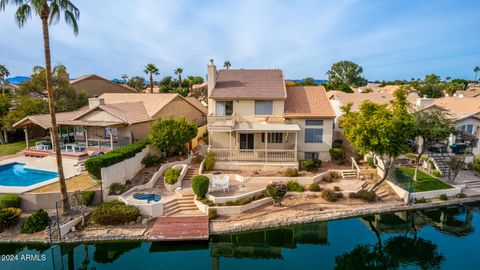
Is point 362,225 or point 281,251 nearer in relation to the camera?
point 281,251

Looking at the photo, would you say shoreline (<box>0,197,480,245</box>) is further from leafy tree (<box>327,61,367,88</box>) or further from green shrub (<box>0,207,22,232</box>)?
leafy tree (<box>327,61,367,88</box>)

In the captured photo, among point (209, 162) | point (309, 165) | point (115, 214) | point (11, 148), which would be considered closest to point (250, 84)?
point (209, 162)

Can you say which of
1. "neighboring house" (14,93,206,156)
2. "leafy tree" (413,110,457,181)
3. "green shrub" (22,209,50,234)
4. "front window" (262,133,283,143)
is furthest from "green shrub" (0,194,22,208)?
"leafy tree" (413,110,457,181)

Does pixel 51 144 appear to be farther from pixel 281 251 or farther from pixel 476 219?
pixel 476 219

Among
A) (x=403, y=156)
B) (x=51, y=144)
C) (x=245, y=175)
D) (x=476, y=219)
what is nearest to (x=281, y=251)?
(x=245, y=175)

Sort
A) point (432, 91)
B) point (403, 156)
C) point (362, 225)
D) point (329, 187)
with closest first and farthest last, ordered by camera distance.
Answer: point (362, 225), point (329, 187), point (403, 156), point (432, 91)

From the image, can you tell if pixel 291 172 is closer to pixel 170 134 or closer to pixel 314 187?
pixel 314 187
